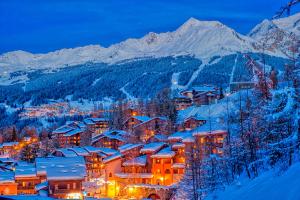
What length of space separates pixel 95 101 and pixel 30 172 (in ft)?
486

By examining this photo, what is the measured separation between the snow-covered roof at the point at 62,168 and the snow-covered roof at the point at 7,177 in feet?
8.30

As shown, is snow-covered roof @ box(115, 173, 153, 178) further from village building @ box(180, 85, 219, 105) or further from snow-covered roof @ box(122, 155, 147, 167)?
village building @ box(180, 85, 219, 105)

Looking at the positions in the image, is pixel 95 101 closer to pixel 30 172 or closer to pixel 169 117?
pixel 169 117

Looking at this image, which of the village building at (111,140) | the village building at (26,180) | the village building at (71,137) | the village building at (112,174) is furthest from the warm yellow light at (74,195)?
the village building at (71,137)

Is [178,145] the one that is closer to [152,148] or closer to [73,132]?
[152,148]

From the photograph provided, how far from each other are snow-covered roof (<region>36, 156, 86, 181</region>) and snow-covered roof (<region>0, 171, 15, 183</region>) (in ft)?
8.30

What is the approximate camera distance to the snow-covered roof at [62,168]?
1688 inches

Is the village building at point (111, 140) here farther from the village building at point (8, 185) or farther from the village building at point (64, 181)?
the village building at point (8, 185)

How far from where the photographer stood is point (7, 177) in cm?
4647

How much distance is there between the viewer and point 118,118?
8694 cm

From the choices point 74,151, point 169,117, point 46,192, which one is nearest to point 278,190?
point 46,192

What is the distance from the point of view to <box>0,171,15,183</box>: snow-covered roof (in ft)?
149

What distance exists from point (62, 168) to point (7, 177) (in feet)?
19.3

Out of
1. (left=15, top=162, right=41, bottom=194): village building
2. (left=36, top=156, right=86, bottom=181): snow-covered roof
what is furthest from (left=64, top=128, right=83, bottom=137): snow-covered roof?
(left=15, top=162, right=41, bottom=194): village building
